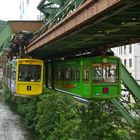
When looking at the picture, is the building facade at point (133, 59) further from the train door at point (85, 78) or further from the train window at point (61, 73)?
the train door at point (85, 78)

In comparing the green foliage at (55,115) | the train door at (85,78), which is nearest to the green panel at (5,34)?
the green foliage at (55,115)

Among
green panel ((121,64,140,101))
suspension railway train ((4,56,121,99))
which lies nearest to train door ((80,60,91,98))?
suspension railway train ((4,56,121,99))

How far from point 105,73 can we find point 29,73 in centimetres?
740

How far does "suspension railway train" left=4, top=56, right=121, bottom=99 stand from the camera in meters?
17.8

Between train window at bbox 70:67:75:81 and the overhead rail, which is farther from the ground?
the overhead rail

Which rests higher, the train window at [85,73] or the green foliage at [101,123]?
the train window at [85,73]

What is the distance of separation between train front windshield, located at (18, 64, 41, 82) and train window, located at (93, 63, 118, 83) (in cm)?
701

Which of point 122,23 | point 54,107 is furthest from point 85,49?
point 122,23

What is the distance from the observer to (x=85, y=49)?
2061 cm

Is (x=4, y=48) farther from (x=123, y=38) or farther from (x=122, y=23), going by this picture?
(x=122, y=23)

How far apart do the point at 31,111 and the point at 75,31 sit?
79.2ft

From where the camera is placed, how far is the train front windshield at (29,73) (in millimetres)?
24297

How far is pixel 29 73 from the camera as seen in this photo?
81.1 ft

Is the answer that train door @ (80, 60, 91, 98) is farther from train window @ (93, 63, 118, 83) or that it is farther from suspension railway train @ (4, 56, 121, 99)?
train window @ (93, 63, 118, 83)
